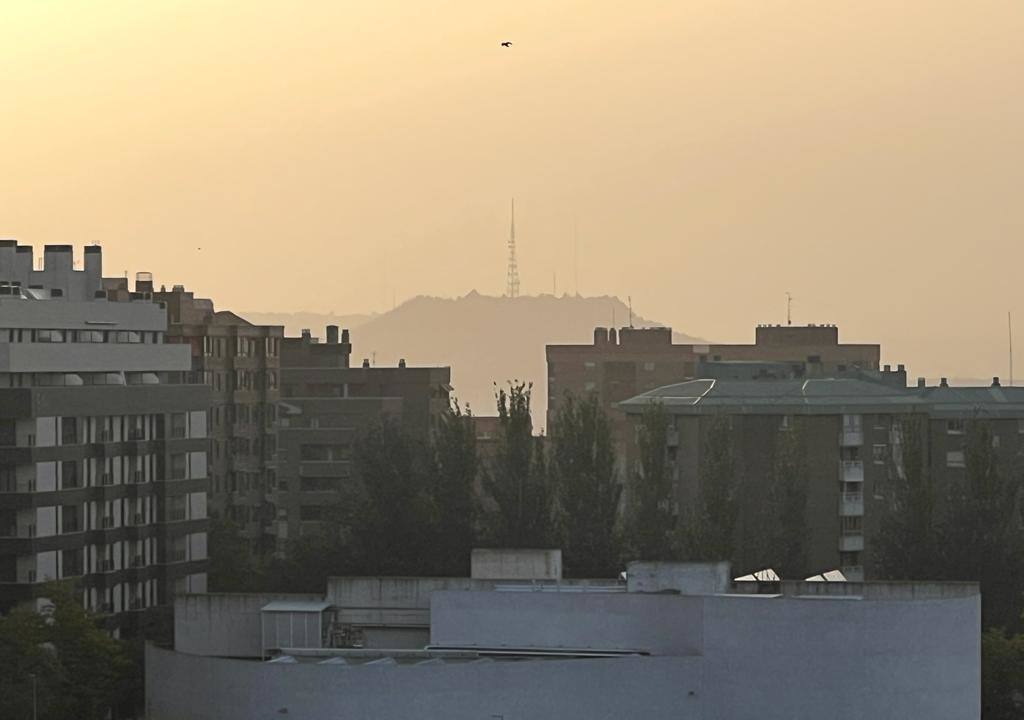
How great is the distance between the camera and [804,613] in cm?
4066

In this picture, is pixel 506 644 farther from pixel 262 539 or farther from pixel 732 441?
pixel 262 539

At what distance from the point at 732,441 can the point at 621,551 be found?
11.9 meters

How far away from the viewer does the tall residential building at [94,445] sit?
50812 mm

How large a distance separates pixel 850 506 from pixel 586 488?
47.4ft

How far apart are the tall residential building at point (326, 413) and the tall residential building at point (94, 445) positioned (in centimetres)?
1938

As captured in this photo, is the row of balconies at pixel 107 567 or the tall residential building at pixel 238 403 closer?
the row of balconies at pixel 107 567

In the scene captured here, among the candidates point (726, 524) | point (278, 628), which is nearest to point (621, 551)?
point (726, 524)

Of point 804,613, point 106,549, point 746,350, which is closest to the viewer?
point 804,613

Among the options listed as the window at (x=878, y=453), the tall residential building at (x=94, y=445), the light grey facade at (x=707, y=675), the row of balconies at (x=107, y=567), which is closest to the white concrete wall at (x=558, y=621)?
the light grey facade at (x=707, y=675)

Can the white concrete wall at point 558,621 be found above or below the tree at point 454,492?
below

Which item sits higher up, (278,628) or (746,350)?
(746,350)

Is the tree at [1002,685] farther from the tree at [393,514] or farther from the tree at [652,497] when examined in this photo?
the tree at [393,514]

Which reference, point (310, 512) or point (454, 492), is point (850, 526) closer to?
point (454, 492)

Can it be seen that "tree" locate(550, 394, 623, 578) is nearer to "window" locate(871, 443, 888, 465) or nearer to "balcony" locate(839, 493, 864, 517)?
"balcony" locate(839, 493, 864, 517)
